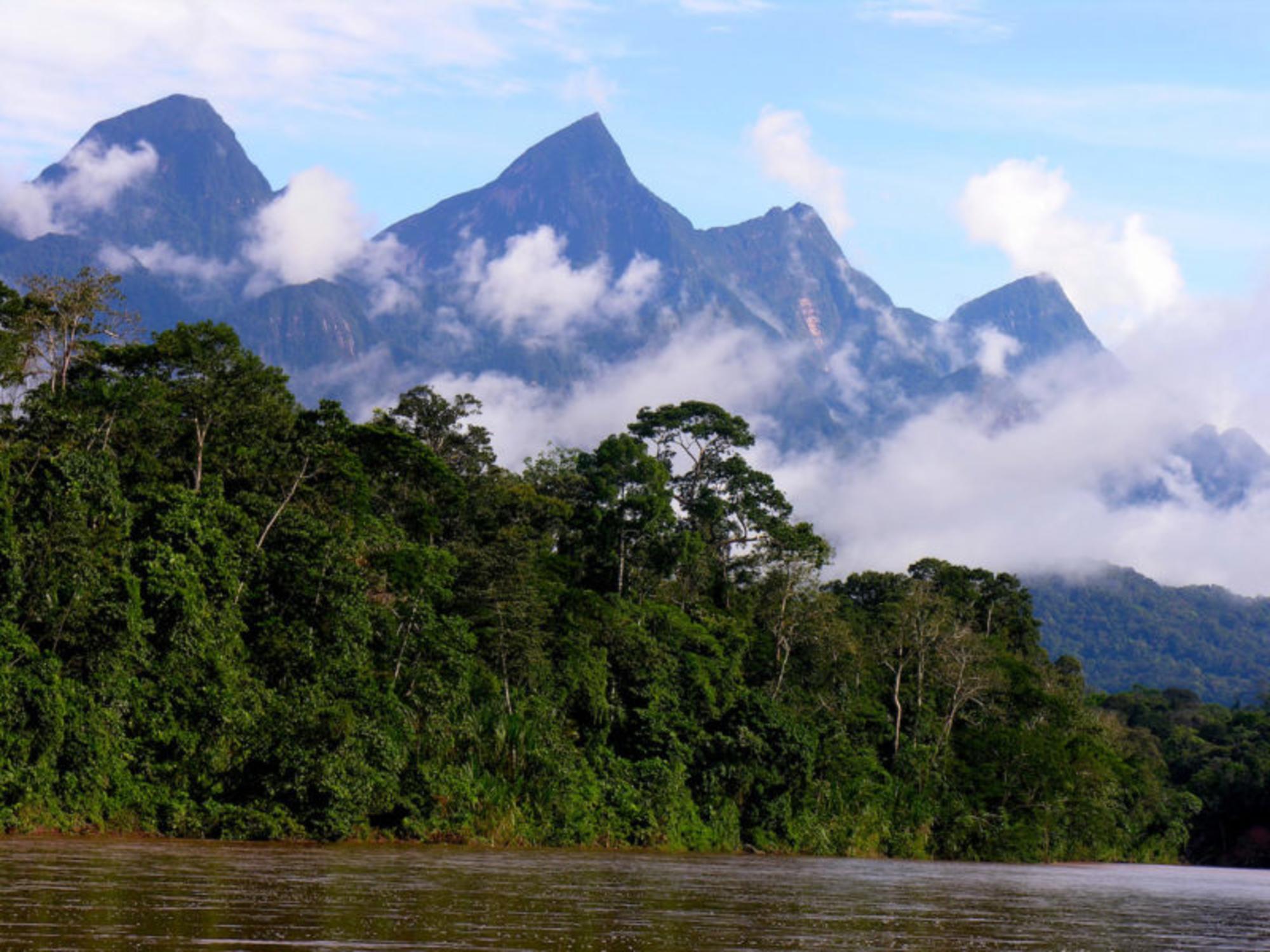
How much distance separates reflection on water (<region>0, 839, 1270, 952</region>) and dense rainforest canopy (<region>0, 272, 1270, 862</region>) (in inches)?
188

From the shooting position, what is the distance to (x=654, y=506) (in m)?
69.2

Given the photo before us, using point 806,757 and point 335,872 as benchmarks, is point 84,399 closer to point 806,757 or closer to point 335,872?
point 335,872

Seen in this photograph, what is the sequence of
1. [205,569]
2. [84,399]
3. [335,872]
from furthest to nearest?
[84,399]
[205,569]
[335,872]

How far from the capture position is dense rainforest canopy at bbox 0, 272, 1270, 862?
132 feet

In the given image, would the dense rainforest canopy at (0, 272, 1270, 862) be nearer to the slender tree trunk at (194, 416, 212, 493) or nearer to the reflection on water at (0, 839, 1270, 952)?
the slender tree trunk at (194, 416, 212, 493)

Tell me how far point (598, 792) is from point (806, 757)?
11.4 metres

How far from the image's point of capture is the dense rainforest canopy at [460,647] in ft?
132

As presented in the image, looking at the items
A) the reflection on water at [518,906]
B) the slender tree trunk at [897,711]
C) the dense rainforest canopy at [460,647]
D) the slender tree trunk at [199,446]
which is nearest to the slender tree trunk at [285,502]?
the dense rainforest canopy at [460,647]

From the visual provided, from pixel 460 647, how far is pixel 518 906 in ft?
101

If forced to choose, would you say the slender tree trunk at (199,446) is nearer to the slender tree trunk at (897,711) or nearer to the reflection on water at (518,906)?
the reflection on water at (518,906)

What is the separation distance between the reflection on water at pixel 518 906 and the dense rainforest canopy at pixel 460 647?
4773mm

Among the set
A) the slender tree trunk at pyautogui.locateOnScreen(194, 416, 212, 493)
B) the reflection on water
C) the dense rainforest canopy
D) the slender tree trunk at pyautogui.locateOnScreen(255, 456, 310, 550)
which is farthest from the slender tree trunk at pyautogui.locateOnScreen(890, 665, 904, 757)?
the slender tree trunk at pyautogui.locateOnScreen(194, 416, 212, 493)

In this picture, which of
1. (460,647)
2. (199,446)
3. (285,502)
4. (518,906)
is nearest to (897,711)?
(460,647)

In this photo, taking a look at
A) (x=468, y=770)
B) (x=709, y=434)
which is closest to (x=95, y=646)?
(x=468, y=770)
